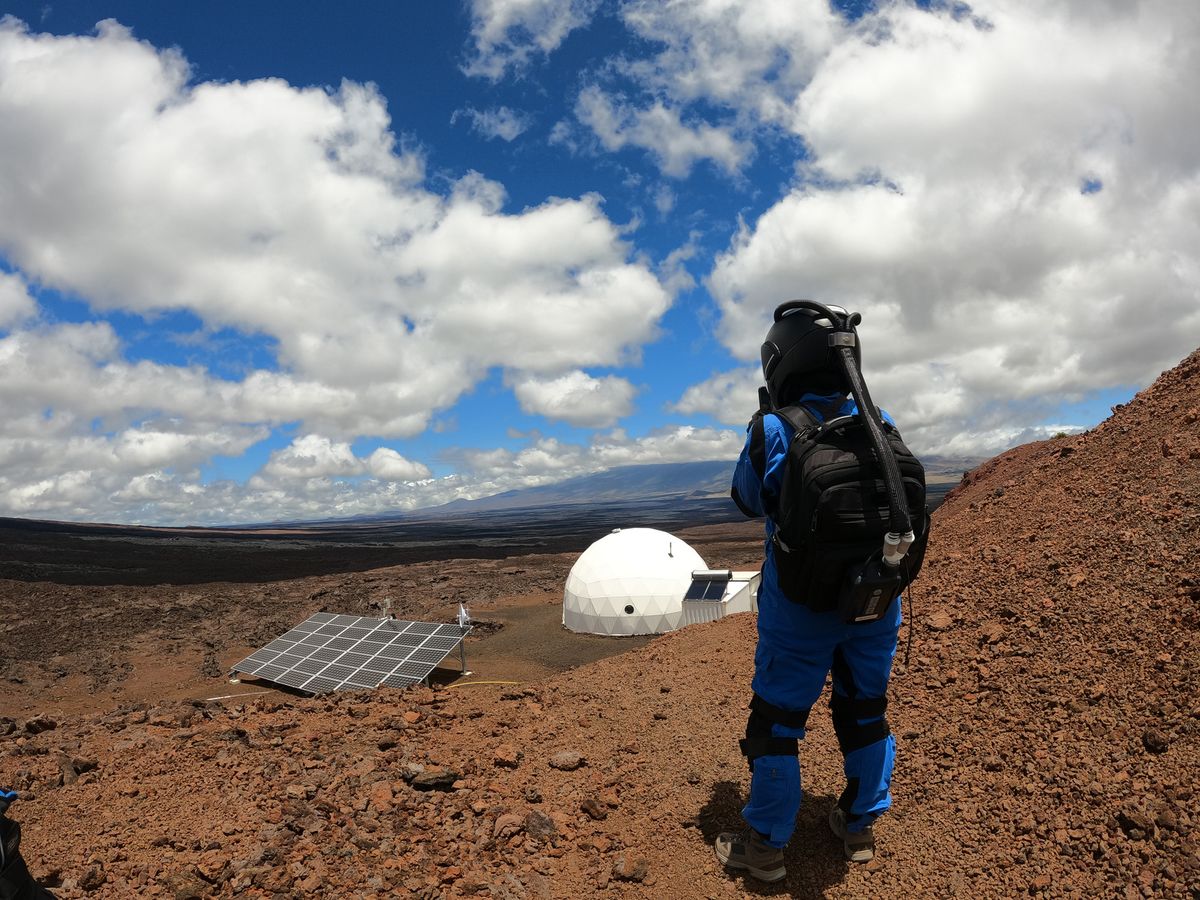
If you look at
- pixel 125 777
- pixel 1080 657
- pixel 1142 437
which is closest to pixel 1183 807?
pixel 1080 657

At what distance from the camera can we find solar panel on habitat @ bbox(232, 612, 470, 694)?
13027 millimetres

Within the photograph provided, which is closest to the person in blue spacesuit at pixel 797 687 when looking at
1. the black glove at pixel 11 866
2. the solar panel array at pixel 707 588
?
the black glove at pixel 11 866

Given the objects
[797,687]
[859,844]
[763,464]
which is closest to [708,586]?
[859,844]

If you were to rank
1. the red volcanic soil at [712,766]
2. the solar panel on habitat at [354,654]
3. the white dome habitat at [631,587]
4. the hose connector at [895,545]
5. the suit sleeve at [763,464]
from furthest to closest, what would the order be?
1. the white dome habitat at [631,587]
2. the solar panel on habitat at [354,654]
3. the suit sleeve at [763,464]
4. the red volcanic soil at [712,766]
5. the hose connector at [895,545]

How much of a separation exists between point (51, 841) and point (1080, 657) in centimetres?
686

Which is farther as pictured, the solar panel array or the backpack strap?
the solar panel array

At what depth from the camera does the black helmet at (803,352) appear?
11.5 ft

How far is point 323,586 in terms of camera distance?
135 feet

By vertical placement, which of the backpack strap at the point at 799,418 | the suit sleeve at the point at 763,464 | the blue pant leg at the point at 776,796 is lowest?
the blue pant leg at the point at 776,796

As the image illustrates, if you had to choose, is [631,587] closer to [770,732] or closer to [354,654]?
[354,654]

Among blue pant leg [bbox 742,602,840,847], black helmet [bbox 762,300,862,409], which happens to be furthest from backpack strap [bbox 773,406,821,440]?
blue pant leg [bbox 742,602,840,847]

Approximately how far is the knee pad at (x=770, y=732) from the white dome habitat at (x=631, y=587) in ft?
55.7

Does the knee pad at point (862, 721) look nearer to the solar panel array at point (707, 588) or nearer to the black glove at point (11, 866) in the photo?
the black glove at point (11, 866)

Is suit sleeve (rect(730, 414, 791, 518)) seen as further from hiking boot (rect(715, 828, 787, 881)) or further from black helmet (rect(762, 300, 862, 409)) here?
hiking boot (rect(715, 828, 787, 881))
